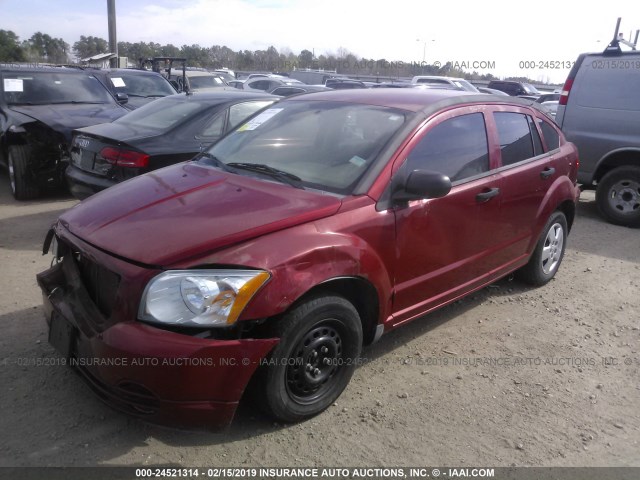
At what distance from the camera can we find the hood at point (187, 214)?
262 centimetres

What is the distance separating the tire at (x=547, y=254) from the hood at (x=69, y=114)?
19.2ft

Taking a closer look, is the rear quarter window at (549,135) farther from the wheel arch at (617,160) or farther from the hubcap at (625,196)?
the hubcap at (625,196)

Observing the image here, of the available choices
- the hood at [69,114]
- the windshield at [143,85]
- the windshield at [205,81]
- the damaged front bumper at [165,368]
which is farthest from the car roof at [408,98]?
the windshield at [205,81]

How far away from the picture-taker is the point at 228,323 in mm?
2486

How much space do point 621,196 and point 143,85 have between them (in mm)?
9111

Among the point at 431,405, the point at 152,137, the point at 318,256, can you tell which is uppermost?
the point at 152,137

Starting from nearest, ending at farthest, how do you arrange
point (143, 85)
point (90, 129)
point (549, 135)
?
1. point (549, 135)
2. point (90, 129)
3. point (143, 85)

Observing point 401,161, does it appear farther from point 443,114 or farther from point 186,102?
point 186,102

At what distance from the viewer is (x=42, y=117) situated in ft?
24.2

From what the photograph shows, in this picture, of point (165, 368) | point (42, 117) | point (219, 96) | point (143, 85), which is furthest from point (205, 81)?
point (165, 368)

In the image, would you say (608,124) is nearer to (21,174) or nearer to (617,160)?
(617,160)

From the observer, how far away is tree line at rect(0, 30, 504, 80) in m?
36.5

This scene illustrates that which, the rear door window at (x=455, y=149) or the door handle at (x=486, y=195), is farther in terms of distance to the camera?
the door handle at (x=486, y=195)

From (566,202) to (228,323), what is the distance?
148 inches
